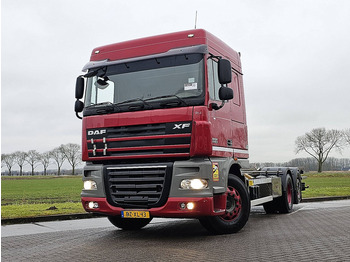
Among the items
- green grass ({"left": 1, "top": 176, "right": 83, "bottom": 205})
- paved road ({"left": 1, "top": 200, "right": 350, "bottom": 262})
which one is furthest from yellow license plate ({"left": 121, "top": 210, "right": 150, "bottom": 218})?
green grass ({"left": 1, "top": 176, "right": 83, "bottom": 205})

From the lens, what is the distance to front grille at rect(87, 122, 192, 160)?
709cm

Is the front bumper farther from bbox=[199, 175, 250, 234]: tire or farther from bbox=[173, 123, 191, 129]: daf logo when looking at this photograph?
bbox=[173, 123, 191, 129]: daf logo

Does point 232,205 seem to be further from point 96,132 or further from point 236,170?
point 96,132

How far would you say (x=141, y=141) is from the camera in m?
7.37

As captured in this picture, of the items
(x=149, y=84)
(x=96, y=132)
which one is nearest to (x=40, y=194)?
(x=96, y=132)

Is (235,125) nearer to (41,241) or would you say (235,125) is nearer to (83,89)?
(83,89)

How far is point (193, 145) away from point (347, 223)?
4324mm

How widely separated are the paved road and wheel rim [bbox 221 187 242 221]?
0.41 metres

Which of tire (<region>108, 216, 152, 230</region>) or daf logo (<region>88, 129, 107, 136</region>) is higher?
daf logo (<region>88, 129, 107, 136</region>)

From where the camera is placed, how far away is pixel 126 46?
8.19 m

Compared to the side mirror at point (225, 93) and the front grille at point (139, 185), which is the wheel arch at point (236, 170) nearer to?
the side mirror at point (225, 93)

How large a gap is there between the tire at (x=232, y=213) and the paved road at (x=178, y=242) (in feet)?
0.72

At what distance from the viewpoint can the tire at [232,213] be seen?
766 cm

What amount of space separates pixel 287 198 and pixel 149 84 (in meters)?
6.34
